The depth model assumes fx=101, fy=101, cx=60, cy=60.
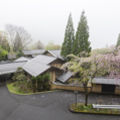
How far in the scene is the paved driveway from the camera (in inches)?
300

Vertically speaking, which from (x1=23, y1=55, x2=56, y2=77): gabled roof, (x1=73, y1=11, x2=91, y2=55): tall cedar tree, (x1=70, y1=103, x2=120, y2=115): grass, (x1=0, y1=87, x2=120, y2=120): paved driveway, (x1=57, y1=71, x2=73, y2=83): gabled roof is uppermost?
(x1=73, y1=11, x2=91, y2=55): tall cedar tree

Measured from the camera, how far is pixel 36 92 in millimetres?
11820

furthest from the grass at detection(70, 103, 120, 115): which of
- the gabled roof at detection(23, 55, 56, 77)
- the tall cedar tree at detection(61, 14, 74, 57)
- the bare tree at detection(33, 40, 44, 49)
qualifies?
the bare tree at detection(33, 40, 44, 49)

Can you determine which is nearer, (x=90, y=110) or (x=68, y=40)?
(x=90, y=110)

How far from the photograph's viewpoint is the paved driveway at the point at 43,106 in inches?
300

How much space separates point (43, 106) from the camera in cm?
906

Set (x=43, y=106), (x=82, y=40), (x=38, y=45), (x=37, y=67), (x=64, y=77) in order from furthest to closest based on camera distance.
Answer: (x=38, y=45), (x=82, y=40), (x=37, y=67), (x=64, y=77), (x=43, y=106)

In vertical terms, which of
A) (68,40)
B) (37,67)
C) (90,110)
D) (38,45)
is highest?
(38,45)

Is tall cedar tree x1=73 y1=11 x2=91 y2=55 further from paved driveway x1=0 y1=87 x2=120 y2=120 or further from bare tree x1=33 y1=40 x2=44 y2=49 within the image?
bare tree x1=33 y1=40 x2=44 y2=49

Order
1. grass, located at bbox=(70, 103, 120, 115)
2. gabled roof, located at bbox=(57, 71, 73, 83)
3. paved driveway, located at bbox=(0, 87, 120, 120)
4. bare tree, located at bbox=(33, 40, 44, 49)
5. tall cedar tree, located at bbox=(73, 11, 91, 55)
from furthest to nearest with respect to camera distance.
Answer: bare tree, located at bbox=(33, 40, 44, 49) < tall cedar tree, located at bbox=(73, 11, 91, 55) < gabled roof, located at bbox=(57, 71, 73, 83) < grass, located at bbox=(70, 103, 120, 115) < paved driveway, located at bbox=(0, 87, 120, 120)

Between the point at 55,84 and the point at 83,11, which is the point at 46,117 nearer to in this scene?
the point at 55,84

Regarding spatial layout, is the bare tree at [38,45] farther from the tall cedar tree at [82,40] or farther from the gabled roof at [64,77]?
the gabled roof at [64,77]

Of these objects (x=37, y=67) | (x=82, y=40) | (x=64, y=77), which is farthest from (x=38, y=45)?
(x=64, y=77)

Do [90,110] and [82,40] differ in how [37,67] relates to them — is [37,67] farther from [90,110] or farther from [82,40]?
[82,40]
